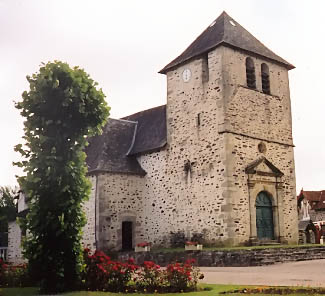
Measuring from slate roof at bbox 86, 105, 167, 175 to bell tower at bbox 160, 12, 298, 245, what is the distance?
1545mm

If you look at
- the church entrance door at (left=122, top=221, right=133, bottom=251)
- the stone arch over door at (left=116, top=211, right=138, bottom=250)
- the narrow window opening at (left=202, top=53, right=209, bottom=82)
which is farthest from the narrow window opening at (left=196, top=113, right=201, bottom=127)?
the church entrance door at (left=122, top=221, right=133, bottom=251)

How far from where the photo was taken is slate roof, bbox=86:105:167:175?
25.6m

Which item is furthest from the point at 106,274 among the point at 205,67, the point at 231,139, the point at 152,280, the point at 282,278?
the point at 205,67

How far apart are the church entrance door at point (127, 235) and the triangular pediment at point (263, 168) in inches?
280

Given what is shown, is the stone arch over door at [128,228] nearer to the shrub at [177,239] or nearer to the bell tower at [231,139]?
the shrub at [177,239]

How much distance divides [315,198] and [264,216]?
101 feet

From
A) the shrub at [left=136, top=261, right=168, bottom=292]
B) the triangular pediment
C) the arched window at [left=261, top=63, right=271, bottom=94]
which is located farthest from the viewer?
the arched window at [left=261, top=63, right=271, bottom=94]

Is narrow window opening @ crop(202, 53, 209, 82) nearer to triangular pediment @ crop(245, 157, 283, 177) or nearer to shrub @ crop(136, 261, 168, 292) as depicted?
triangular pediment @ crop(245, 157, 283, 177)

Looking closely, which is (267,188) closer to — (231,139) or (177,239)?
(231,139)

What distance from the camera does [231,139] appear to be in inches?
882

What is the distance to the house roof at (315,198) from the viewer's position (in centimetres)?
5056

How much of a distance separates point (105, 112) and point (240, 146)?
10.9 m

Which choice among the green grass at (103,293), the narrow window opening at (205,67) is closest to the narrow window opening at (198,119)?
the narrow window opening at (205,67)

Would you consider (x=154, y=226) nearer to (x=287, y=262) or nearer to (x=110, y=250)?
(x=110, y=250)
